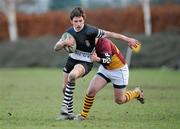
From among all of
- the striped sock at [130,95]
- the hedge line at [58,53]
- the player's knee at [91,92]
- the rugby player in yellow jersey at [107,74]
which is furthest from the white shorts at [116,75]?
the hedge line at [58,53]

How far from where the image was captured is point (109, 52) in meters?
15.0

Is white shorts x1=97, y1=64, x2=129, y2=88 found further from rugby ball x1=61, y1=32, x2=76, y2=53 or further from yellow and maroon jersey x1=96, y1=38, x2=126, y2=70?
rugby ball x1=61, y1=32, x2=76, y2=53

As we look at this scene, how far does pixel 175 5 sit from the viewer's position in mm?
51219

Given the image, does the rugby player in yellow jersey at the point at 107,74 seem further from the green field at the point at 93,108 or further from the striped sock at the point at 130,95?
the green field at the point at 93,108

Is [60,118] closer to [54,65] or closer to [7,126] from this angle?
[7,126]

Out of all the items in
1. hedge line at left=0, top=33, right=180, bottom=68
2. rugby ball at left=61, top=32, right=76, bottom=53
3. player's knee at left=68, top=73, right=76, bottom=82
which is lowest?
hedge line at left=0, top=33, right=180, bottom=68

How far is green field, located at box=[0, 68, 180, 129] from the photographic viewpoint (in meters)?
14.3

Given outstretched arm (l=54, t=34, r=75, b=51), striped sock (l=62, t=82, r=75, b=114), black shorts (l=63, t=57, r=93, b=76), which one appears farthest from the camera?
black shorts (l=63, t=57, r=93, b=76)

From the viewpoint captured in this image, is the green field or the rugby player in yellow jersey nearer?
the green field

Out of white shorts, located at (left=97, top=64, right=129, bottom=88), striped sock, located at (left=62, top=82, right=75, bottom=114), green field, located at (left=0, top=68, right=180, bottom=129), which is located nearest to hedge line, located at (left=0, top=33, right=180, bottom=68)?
green field, located at (left=0, top=68, right=180, bottom=129)

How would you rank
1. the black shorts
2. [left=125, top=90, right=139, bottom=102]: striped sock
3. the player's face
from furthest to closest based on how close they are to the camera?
[left=125, top=90, right=139, bottom=102]: striped sock → the black shorts → the player's face

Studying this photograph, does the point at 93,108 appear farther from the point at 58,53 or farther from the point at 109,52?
the point at 58,53

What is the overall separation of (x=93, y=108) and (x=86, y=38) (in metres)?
3.84

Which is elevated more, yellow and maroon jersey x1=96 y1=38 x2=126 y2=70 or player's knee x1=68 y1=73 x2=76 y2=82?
yellow and maroon jersey x1=96 y1=38 x2=126 y2=70
